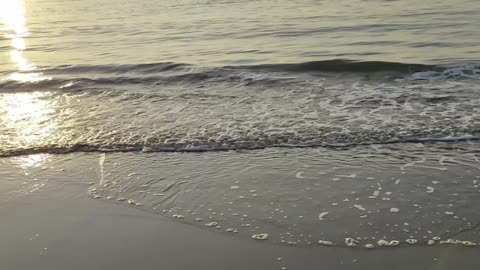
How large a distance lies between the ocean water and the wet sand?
219mm

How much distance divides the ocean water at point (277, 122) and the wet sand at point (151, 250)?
0.22 metres

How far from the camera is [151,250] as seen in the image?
396 cm

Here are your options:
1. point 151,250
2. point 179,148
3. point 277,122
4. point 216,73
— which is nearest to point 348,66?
point 216,73

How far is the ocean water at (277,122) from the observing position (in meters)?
4.65

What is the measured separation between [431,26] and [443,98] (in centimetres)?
760

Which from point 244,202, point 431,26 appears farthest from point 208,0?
point 244,202

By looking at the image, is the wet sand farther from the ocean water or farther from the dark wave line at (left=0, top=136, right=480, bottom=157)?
the dark wave line at (left=0, top=136, right=480, bottom=157)

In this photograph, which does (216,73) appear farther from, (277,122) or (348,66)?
(277,122)

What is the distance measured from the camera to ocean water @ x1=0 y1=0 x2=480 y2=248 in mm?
4648

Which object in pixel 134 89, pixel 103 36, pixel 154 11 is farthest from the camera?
pixel 154 11

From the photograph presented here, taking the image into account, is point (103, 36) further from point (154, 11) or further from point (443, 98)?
point (443, 98)

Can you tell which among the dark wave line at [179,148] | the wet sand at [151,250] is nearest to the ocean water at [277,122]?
the dark wave line at [179,148]

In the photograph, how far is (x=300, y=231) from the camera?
13.8 ft

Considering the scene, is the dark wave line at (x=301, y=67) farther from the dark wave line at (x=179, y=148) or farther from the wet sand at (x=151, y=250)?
the wet sand at (x=151, y=250)
